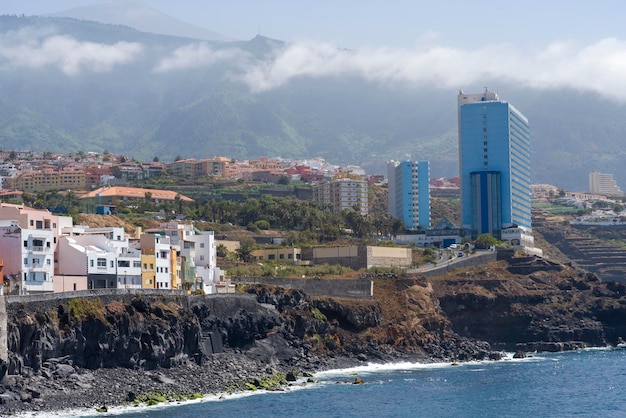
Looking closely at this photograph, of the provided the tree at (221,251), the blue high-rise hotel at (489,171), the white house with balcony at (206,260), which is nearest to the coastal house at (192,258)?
the white house with balcony at (206,260)

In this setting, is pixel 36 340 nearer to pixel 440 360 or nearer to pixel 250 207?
pixel 440 360

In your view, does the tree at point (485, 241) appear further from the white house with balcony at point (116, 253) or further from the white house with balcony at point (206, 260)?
the white house with balcony at point (116, 253)

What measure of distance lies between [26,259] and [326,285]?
124ft

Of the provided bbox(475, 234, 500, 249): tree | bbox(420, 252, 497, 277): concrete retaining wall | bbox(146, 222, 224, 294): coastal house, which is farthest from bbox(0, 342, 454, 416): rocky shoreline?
bbox(475, 234, 500, 249): tree

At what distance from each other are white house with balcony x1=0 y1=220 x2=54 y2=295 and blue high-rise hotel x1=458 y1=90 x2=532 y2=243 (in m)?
95.0

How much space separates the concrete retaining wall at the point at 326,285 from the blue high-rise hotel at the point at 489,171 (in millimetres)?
55400

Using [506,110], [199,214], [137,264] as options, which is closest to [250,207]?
[199,214]

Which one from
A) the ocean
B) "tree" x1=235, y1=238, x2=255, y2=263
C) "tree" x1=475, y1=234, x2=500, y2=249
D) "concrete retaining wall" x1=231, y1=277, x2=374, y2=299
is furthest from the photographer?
"tree" x1=475, y1=234, x2=500, y2=249

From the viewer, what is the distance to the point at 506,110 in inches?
7131

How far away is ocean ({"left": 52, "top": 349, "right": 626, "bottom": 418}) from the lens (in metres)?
81.9

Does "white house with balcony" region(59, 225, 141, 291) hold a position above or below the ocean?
above

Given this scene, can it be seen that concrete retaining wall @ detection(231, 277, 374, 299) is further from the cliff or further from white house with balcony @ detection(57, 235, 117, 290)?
white house with balcony @ detection(57, 235, 117, 290)

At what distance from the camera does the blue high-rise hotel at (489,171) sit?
17738 centimetres

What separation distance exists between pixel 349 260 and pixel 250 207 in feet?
Result: 110
